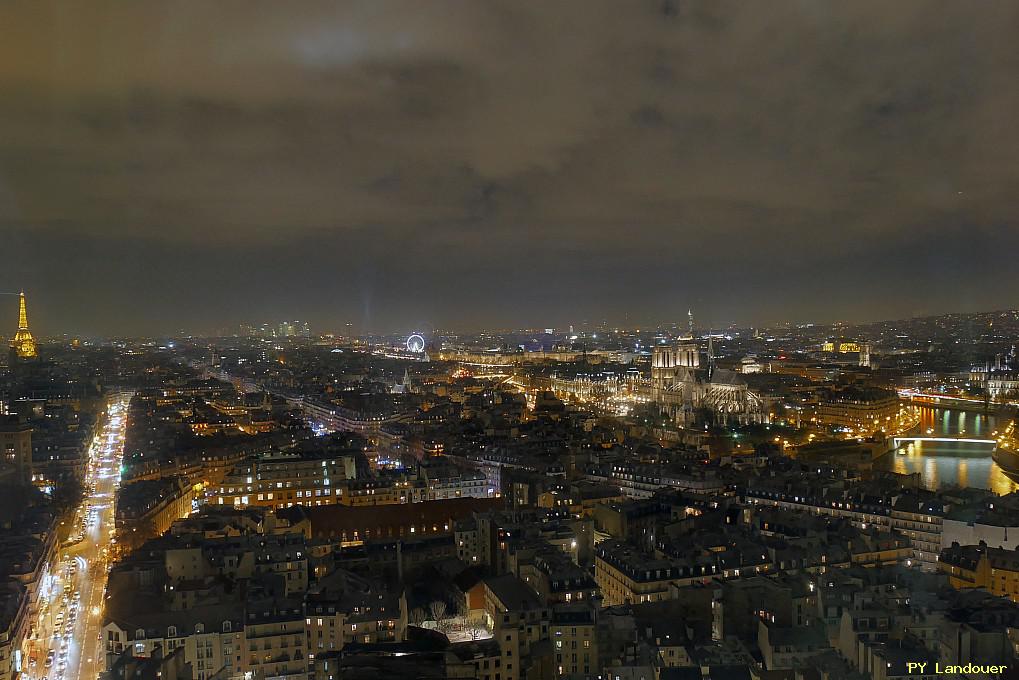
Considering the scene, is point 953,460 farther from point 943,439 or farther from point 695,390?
point 695,390

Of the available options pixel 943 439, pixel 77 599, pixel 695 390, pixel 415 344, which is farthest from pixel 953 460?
pixel 415 344

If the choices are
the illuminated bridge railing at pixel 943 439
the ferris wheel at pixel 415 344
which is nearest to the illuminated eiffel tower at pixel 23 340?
the illuminated bridge railing at pixel 943 439

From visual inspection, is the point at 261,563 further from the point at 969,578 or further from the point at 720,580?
the point at 969,578

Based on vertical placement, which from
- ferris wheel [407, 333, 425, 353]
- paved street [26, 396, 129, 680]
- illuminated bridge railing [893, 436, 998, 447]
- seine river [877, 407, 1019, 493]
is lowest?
paved street [26, 396, 129, 680]

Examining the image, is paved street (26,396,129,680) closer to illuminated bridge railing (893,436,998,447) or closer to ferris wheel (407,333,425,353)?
illuminated bridge railing (893,436,998,447)

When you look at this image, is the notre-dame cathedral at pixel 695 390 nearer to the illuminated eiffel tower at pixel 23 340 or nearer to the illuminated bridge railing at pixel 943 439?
the illuminated bridge railing at pixel 943 439

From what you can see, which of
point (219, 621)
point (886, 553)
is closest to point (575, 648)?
point (219, 621)

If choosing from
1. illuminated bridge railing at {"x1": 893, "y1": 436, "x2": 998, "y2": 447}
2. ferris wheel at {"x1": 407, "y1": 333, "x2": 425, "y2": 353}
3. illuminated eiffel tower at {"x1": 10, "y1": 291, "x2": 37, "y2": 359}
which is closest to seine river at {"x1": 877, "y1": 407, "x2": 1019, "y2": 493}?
illuminated bridge railing at {"x1": 893, "y1": 436, "x2": 998, "y2": 447}
